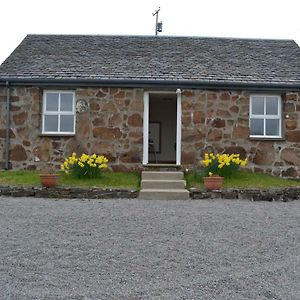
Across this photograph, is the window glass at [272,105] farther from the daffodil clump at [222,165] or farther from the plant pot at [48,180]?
the plant pot at [48,180]

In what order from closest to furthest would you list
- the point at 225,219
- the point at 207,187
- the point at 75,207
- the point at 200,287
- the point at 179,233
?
the point at 200,287 < the point at 179,233 < the point at 225,219 < the point at 75,207 < the point at 207,187

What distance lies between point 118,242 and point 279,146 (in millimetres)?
9042

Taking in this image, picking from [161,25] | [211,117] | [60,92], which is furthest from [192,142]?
[161,25]

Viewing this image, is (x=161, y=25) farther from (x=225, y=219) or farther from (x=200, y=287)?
(x=200, y=287)

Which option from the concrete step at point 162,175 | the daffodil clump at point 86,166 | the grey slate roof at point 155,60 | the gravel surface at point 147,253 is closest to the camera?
the gravel surface at point 147,253

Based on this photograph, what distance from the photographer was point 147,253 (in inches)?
208

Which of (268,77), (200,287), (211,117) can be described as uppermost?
(268,77)

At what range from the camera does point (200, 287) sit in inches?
166

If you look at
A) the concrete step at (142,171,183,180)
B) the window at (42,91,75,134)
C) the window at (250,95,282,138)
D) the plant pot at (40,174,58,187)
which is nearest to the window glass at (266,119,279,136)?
the window at (250,95,282,138)

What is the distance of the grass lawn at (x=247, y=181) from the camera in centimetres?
1127

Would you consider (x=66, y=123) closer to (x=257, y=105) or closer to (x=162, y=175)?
(x=162, y=175)

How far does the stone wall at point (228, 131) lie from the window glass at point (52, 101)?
402 centimetres

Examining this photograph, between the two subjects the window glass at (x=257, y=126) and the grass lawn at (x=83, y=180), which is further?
the window glass at (x=257, y=126)

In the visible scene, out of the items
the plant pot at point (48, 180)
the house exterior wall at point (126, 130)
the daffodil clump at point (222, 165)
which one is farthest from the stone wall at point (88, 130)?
the plant pot at point (48, 180)
